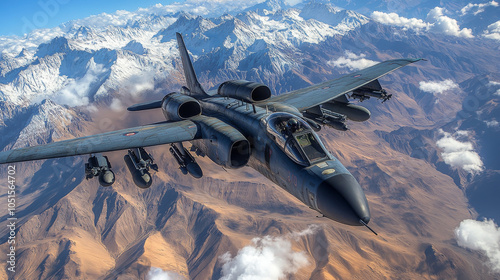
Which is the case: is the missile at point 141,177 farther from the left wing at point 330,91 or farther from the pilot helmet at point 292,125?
the left wing at point 330,91

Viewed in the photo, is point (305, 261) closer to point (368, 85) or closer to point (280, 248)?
point (280, 248)

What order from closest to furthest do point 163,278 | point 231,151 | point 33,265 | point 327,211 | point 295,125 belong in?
point 327,211
point 295,125
point 231,151
point 163,278
point 33,265

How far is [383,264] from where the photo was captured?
16888 cm

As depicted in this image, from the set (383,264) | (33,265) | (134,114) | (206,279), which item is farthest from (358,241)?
(33,265)

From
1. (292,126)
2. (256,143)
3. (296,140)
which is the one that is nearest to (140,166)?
(256,143)

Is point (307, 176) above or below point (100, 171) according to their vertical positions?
below

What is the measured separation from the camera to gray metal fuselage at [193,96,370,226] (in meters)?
8.69

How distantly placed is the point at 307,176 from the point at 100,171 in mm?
10160

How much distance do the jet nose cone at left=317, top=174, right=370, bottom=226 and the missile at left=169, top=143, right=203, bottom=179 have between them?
271 inches

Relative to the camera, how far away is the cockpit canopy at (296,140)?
412 inches

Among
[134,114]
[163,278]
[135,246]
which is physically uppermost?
[134,114]

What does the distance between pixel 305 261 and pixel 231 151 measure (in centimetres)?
18176

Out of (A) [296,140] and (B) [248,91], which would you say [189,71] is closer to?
(B) [248,91]

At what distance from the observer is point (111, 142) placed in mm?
14062
